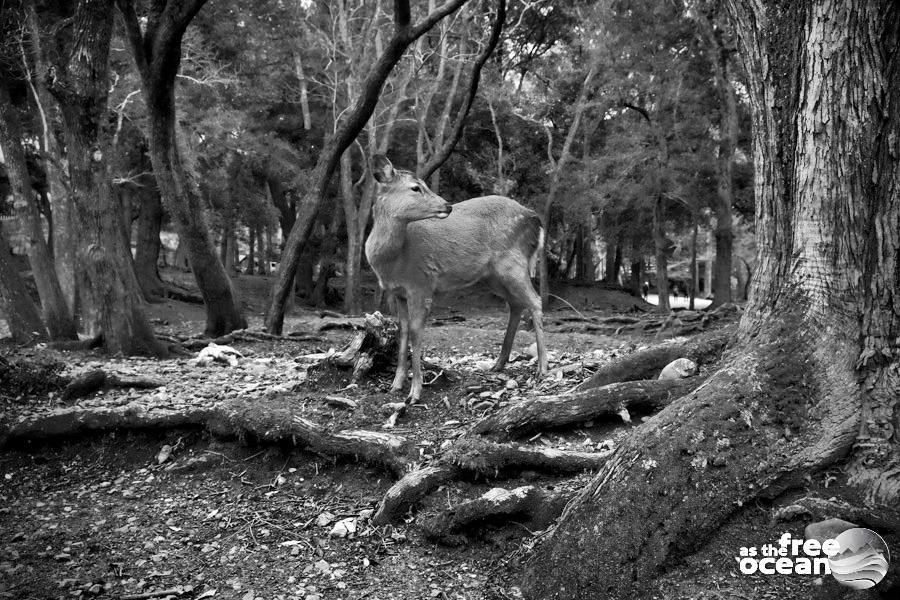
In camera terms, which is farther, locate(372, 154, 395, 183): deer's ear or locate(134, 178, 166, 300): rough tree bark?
locate(134, 178, 166, 300): rough tree bark

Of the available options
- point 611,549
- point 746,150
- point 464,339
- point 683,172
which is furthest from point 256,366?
point 746,150

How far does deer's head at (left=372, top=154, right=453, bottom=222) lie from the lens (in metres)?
5.43

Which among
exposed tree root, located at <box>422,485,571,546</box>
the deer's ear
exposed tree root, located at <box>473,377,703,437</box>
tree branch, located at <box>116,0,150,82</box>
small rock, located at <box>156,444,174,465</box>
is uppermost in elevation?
tree branch, located at <box>116,0,150,82</box>

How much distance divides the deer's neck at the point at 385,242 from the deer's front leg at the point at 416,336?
1.32ft

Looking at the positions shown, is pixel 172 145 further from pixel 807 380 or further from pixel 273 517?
pixel 807 380

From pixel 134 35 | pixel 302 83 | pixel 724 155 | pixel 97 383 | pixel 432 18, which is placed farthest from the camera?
pixel 302 83

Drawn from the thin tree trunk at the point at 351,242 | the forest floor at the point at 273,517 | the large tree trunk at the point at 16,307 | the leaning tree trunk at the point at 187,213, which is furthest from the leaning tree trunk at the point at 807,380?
the thin tree trunk at the point at 351,242

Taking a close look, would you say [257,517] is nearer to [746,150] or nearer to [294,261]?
[294,261]

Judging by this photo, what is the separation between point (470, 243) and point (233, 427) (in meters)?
2.72

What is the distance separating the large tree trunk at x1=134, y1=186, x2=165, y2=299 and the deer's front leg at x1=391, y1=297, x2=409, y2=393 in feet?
55.1

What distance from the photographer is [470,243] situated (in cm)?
610

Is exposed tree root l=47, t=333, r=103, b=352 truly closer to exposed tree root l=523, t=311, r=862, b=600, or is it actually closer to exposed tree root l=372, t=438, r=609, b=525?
exposed tree root l=372, t=438, r=609, b=525

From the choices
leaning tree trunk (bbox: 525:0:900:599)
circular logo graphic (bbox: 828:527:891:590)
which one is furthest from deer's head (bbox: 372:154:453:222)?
circular logo graphic (bbox: 828:527:891:590)

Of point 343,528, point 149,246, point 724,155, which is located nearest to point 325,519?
point 343,528
